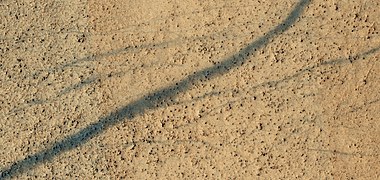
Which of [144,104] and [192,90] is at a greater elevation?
[192,90]

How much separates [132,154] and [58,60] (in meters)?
0.96

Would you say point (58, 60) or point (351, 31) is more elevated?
point (351, 31)

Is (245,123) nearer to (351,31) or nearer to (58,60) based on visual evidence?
(351,31)

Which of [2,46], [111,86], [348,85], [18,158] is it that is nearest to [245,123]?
[348,85]

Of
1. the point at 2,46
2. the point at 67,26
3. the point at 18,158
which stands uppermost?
the point at 67,26

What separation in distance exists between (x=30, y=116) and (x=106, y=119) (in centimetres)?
61

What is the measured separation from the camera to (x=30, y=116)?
13.3ft

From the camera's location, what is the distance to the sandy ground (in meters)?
3.91

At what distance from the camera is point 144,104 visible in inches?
158

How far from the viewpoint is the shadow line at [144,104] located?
13.1 feet

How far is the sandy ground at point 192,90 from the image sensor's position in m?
3.91

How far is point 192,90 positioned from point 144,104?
394mm

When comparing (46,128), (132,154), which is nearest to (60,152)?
(46,128)

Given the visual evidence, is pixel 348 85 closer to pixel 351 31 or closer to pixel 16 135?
pixel 351 31
